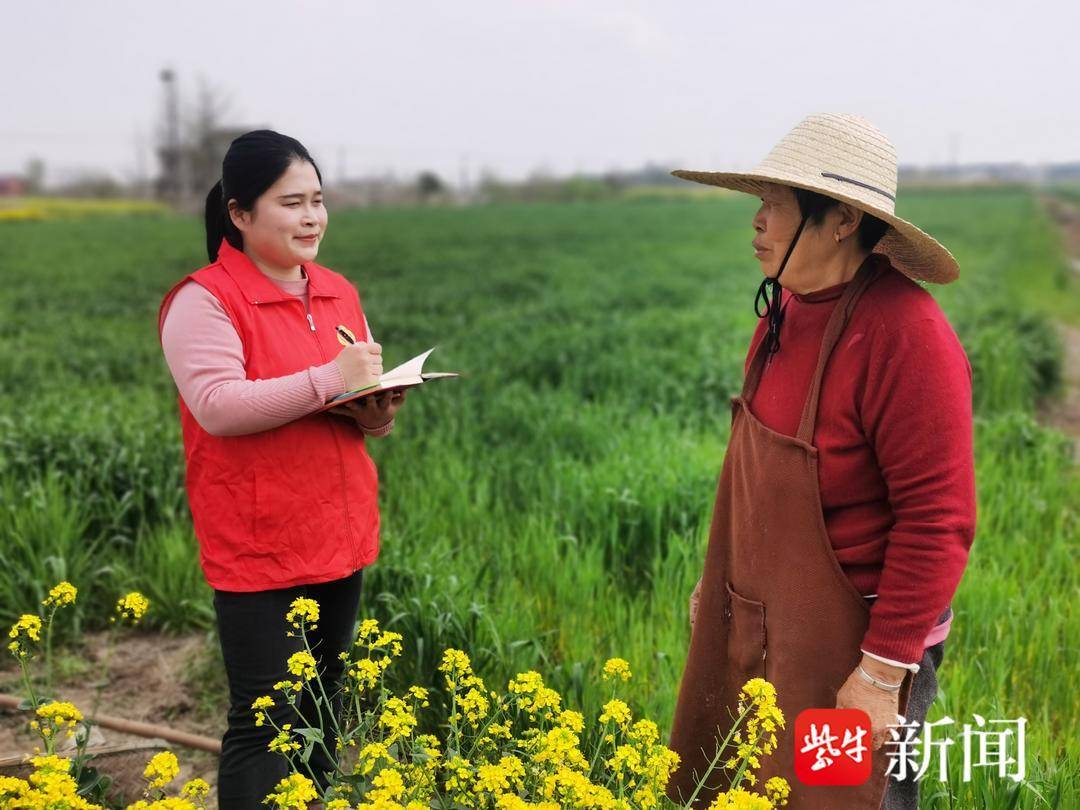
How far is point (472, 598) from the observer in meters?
3.10

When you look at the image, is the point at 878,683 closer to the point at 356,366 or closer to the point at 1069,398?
the point at 356,366

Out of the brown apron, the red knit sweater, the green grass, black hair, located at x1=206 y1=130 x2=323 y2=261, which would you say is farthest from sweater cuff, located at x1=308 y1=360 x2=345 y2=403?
the green grass

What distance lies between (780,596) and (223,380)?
4.03 feet

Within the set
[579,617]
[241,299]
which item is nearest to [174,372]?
[241,299]

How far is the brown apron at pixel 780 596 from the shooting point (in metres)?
1.86

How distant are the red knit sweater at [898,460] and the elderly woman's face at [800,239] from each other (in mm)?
90

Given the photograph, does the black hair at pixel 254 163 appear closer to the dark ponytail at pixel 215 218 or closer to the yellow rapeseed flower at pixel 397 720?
the dark ponytail at pixel 215 218

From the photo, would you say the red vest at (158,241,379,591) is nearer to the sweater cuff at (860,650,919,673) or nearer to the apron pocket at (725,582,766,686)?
the apron pocket at (725,582,766,686)

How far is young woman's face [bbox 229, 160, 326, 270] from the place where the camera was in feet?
6.62

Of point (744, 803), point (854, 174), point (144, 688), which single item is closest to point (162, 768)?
point (744, 803)

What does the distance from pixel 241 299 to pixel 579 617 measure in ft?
5.92

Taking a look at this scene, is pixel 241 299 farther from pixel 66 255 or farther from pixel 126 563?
pixel 66 255

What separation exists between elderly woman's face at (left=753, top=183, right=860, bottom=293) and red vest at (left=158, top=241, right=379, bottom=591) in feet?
3.30

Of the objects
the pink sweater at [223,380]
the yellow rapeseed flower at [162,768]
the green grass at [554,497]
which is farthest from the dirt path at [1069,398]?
the yellow rapeseed flower at [162,768]
